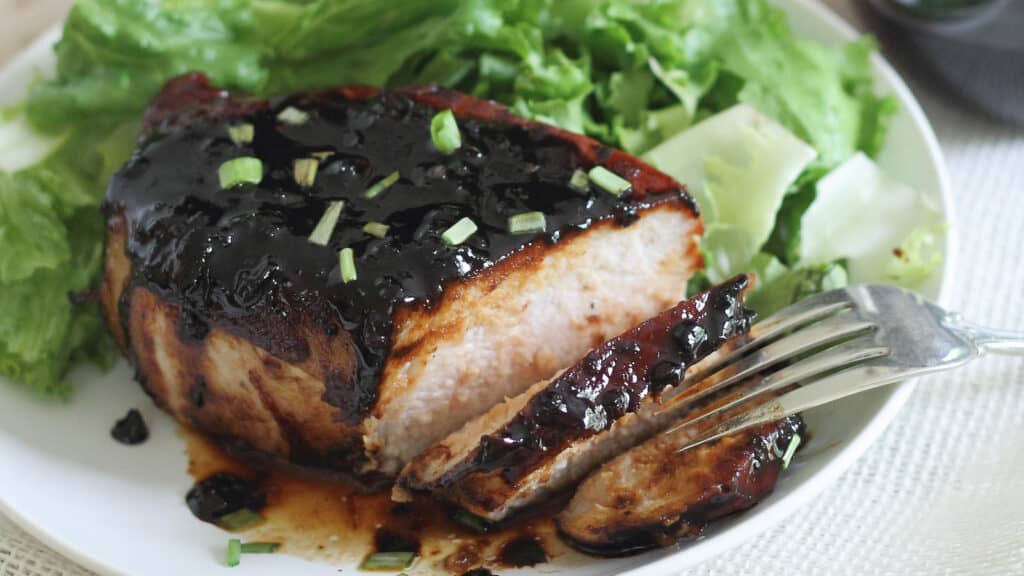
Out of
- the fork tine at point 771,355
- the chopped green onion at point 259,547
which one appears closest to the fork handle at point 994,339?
the fork tine at point 771,355

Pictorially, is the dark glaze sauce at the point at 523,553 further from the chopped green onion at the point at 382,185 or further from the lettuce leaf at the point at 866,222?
the lettuce leaf at the point at 866,222

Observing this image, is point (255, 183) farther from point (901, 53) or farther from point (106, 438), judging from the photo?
point (901, 53)

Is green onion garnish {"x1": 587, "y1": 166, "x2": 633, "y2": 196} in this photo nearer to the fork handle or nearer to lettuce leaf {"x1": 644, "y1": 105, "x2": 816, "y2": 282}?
lettuce leaf {"x1": 644, "y1": 105, "x2": 816, "y2": 282}

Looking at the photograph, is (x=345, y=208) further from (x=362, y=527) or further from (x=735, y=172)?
(x=735, y=172)

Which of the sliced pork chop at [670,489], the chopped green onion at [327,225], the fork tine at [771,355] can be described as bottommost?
the sliced pork chop at [670,489]

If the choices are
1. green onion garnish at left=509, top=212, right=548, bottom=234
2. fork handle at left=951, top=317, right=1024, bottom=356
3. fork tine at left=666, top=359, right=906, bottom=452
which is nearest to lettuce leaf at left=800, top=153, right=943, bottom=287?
fork handle at left=951, top=317, right=1024, bottom=356

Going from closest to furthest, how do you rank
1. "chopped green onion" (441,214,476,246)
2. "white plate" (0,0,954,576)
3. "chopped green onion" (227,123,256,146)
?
"white plate" (0,0,954,576)
"chopped green onion" (441,214,476,246)
"chopped green onion" (227,123,256,146)
